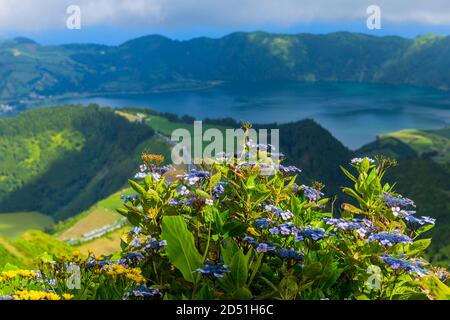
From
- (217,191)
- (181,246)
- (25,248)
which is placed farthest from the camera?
(25,248)

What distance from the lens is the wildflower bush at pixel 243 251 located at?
4.84 metres

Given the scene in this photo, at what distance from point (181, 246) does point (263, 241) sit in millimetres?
1195

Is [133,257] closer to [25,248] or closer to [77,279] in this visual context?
[77,279]

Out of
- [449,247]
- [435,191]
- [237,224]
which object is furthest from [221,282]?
[435,191]

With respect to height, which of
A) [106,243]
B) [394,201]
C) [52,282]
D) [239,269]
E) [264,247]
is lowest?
[106,243]

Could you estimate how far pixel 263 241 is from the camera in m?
5.67

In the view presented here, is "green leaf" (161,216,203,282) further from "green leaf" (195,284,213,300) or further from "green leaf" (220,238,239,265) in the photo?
"green leaf" (195,284,213,300)

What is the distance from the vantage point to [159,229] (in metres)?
5.90

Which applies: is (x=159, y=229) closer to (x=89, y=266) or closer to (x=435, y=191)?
(x=89, y=266)

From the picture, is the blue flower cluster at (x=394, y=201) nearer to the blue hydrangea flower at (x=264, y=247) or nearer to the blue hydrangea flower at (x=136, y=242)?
the blue hydrangea flower at (x=264, y=247)

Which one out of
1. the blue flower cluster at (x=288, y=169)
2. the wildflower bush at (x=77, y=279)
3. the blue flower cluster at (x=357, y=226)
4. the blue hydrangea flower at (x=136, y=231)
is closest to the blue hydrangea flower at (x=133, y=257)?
the wildflower bush at (x=77, y=279)

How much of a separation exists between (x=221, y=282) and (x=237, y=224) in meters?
0.95

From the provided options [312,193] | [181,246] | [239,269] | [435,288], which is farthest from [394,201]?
[181,246]

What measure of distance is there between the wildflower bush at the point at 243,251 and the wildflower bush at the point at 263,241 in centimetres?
1
